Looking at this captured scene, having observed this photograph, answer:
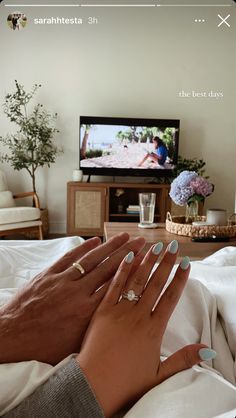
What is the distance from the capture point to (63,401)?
1.36 ft

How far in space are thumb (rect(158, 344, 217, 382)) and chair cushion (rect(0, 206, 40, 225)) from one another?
3.13 metres

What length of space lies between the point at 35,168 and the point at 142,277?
3622 millimetres

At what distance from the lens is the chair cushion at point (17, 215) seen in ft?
11.3

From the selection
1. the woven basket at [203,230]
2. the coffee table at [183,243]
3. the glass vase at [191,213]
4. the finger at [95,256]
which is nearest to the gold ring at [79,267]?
the finger at [95,256]

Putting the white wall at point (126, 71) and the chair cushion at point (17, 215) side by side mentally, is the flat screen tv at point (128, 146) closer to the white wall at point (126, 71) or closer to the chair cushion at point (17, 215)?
the white wall at point (126, 71)

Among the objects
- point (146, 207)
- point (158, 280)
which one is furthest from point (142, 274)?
point (146, 207)

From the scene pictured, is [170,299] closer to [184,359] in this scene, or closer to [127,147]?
[184,359]

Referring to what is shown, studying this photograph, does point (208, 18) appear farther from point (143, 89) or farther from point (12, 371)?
point (12, 371)

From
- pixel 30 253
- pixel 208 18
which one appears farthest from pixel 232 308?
pixel 208 18

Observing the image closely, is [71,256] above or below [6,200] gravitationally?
above

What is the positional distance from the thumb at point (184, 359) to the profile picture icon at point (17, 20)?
14.1 ft

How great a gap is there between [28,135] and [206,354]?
376cm

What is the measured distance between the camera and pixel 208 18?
4074mm

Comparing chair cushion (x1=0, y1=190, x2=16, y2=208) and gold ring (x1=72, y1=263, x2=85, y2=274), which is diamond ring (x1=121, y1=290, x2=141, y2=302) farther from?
chair cushion (x1=0, y1=190, x2=16, y2=208)
